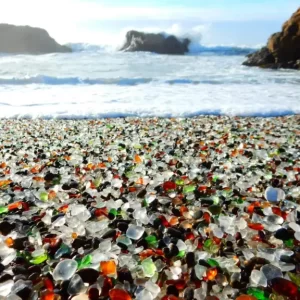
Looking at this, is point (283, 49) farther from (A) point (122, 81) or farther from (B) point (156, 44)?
(B) point (156, 44)

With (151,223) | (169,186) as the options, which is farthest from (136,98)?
(151,223)

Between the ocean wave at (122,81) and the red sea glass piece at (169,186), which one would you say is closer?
the red sea glass piece at (169,186)

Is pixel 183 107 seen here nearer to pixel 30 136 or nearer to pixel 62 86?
pixel 30 136

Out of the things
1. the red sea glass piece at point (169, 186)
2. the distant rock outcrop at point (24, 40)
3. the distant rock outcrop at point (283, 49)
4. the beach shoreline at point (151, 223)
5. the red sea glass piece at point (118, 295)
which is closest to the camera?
the red sea glass piece at point (118, 295)

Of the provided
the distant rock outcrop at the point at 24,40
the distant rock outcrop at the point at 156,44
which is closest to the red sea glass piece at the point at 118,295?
the distant rock outcrop at the point at 156,44

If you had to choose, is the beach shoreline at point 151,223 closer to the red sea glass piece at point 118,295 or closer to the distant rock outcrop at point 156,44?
the red sea glass piece at point 118,295

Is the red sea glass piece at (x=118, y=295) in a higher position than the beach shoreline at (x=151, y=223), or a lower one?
higher

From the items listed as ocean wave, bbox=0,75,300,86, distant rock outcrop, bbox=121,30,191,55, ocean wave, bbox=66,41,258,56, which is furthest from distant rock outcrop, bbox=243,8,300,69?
distant rock outcrop, bbox=121,30,191,55
